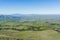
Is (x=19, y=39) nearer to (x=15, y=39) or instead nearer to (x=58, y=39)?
(x=15, y=39)

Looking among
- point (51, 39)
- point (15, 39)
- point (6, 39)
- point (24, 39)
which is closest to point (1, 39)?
point (6, 39)

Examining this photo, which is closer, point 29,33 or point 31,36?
point 31,36

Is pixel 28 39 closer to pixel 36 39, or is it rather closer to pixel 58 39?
pixel 36 39

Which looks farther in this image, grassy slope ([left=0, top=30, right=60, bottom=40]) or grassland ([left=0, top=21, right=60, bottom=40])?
grassland ([left=0, top=21, right=60, bottom=40])

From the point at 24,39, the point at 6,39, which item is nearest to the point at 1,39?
the point at 6,39

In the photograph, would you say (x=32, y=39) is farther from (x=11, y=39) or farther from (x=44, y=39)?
(x=11, y=39)

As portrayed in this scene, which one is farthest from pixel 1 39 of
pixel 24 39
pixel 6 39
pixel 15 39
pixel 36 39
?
pixel 36 39

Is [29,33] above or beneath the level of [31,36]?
above

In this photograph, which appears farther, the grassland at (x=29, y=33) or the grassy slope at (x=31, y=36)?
the grassland at (x=29, y=33)
